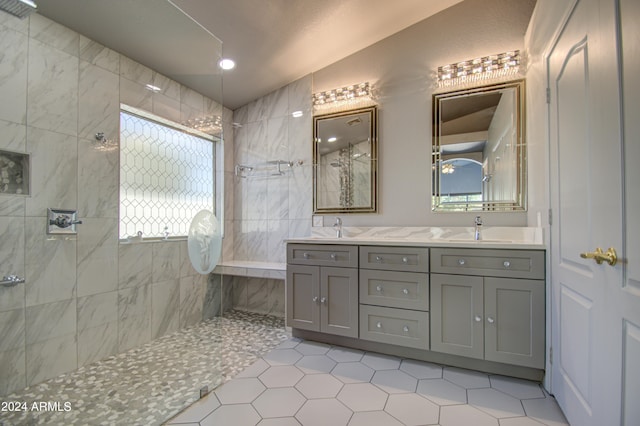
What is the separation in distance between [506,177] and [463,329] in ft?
4.01

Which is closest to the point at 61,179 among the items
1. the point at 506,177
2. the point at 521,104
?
the point at 506,177

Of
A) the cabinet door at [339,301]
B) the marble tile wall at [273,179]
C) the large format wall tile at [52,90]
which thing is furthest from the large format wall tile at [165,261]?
the cabinet door at [339,301]

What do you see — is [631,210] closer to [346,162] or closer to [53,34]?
[346,162]

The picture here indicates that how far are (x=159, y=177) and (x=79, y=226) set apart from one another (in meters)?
0.73

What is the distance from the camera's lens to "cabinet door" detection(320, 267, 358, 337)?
7.36 ft

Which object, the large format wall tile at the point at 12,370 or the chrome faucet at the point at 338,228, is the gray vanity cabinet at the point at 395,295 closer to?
the chrome faucet at the point at 338,228

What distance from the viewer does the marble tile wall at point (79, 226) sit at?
1681mm

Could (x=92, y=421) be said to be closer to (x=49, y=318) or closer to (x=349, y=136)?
(x=49, y=318)

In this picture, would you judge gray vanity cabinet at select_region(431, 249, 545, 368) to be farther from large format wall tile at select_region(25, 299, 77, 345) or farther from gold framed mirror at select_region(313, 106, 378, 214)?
large format wall tile at select_region(25, 299, 77, 345)

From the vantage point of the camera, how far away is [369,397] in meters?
1.64

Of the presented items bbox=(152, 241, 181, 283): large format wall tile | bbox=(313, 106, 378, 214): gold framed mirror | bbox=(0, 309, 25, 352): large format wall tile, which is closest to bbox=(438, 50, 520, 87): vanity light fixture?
bbox=(313, 106, 378, 214): gold framed mirror

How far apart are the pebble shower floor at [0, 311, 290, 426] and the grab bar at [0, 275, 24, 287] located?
2.07 feet

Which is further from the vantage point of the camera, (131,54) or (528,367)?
(131,54)

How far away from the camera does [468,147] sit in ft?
7.75
